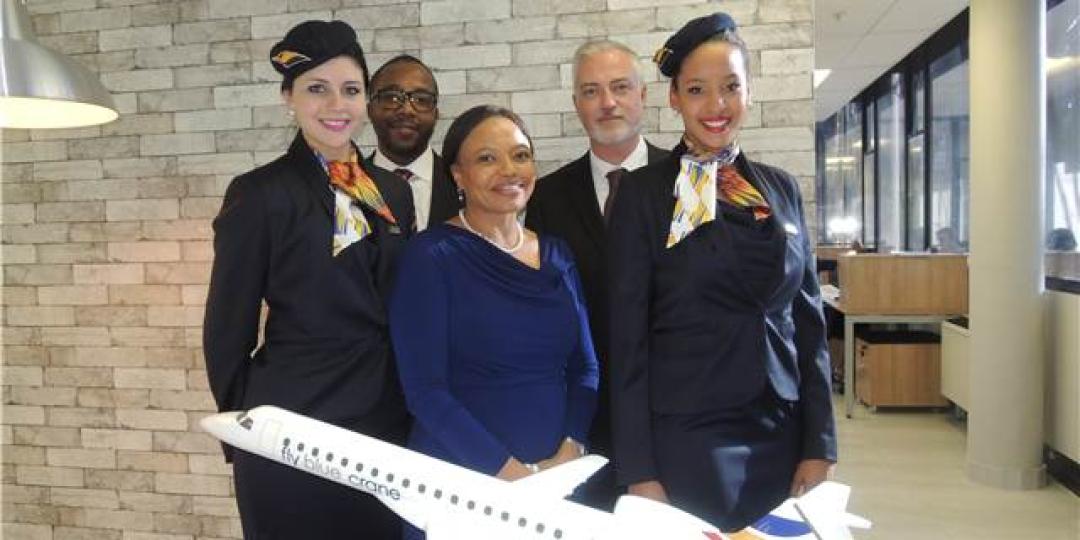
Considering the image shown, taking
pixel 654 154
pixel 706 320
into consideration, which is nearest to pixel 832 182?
pixel 654 154

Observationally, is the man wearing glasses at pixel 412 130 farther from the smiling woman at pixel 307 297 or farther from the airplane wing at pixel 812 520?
the airplane wing at pixel 812 520

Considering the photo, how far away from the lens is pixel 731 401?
1.59 metres

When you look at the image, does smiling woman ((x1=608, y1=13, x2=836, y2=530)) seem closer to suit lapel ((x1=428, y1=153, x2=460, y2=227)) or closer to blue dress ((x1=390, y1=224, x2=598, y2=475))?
blue dress ((x1=390, y1=224, x2=598, y2=475))

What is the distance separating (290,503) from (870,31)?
20.7 ft

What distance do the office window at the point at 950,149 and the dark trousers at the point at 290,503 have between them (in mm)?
6478

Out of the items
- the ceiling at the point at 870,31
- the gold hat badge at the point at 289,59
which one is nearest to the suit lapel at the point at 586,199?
the gold hat badge at the point at 289,59

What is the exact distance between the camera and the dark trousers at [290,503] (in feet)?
5.63

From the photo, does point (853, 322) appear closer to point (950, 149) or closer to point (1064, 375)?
point (1064, 375)

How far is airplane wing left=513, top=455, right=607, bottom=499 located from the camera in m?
1.37

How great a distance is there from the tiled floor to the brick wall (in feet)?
8.48

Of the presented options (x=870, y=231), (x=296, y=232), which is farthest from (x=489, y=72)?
(x=870, y=231)

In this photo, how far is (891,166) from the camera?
9336 millimetres

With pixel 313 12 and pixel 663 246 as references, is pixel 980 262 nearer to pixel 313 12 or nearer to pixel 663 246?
pixel 663 246

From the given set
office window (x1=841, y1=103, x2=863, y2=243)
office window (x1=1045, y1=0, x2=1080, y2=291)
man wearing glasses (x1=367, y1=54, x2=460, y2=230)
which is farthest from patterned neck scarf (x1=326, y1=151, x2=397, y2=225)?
office window (x1=841, y1=103, x2=863, y2=243)
